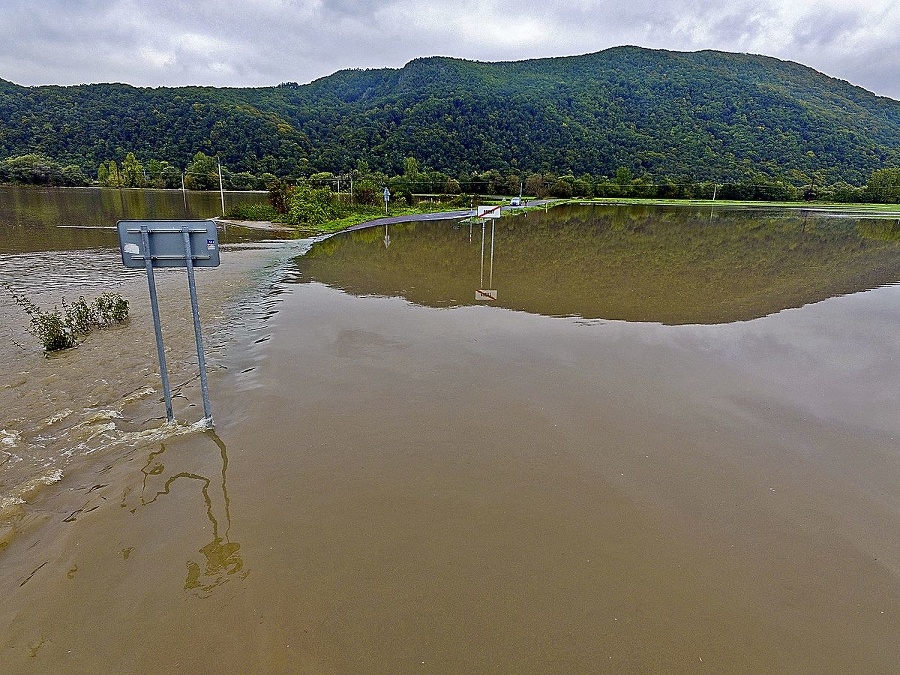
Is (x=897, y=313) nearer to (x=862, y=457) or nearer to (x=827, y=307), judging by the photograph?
(x=827, y=307)

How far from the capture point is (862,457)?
443 centimetres

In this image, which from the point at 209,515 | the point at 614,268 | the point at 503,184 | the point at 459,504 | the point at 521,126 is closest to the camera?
the point at 209,515

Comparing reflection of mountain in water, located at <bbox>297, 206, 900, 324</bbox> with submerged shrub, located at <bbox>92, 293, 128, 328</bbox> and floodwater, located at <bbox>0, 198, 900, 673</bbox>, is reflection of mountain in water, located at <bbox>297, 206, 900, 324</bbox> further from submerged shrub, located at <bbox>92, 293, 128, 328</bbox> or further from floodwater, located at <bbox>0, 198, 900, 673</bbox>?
submerged shrub, located at <bbox>92, 293, 128, 328</bbox>

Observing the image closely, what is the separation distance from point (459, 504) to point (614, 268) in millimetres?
12763

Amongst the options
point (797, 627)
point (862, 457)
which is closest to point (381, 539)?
point (797, 627)

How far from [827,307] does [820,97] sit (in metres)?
149

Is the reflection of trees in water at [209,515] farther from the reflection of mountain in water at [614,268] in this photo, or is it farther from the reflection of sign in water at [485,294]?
the reflection of sign in water at [485,294]

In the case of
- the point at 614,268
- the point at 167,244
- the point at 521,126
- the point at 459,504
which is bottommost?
the point at 459,504

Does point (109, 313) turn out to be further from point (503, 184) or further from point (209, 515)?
point (503, 184)

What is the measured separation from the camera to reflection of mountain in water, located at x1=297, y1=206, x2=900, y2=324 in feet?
33.9

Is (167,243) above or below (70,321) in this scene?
above

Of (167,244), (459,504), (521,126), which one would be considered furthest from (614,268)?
(521,126)

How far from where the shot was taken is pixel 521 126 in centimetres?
10438

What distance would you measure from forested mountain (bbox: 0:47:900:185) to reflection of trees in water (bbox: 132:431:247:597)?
92.5 metres
